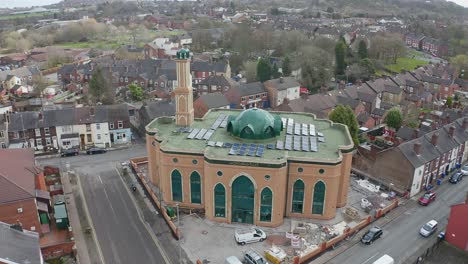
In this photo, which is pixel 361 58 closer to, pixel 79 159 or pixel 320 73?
pixel 320 73

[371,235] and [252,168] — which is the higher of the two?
[252,168]

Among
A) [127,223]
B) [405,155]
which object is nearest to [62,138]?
[127,223]

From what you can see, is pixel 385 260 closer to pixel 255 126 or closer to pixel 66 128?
pixel 255 126

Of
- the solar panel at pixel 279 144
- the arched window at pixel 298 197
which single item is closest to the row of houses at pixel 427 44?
the solar panel at pixel 279 144

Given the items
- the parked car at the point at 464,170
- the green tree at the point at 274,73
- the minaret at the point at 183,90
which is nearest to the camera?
the minaret at the point at 183,90

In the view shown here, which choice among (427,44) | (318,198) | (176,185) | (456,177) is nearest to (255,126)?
(318,198)

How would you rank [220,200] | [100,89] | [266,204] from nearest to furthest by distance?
[266,204] < [220,200] < [100,89]

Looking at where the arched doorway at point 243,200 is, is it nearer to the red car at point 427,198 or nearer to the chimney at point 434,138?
the red car at point 427,198
